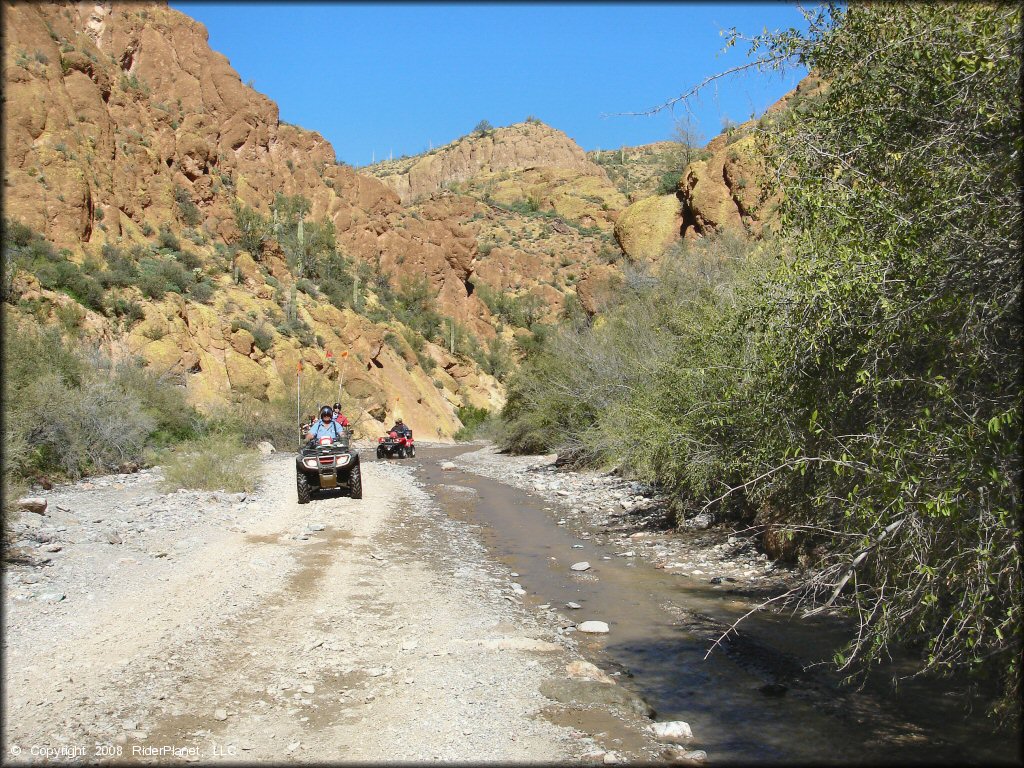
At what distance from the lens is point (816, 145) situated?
5.71 metres

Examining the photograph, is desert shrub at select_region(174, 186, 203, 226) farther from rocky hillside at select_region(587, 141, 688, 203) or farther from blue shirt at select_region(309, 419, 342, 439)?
rocky hillside at select_region(587, 141, 688, 203)

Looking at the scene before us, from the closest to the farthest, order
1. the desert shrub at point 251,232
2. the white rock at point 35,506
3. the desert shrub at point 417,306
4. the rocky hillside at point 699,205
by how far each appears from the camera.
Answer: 1. the white rock at point 35,506
2. the rocky hillside at point 699,205
3. the desert shrub at point 251,232
4. the desert shrub at point 417,306

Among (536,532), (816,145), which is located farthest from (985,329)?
(536,532)

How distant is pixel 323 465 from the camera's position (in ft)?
51.7

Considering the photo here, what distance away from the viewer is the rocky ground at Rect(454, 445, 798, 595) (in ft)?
33.7

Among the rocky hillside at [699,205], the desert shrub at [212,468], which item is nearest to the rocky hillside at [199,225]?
the desert shrub at [212,468]

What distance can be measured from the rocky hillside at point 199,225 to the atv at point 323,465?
48.4ft

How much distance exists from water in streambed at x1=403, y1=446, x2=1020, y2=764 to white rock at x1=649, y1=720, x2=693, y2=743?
10 centimetres

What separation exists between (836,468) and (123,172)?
3912 cm

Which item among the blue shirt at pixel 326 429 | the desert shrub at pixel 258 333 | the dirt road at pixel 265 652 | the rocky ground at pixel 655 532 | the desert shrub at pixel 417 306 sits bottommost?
the rocky ground at pixel 655 532

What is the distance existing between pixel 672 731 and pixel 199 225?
42200mm

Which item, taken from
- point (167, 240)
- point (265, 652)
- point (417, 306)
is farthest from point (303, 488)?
point (417, 306)

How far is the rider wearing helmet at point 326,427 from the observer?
1623 centimetres

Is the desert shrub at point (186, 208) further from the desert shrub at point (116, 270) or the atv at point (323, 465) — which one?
the atv at point (323, 465)
